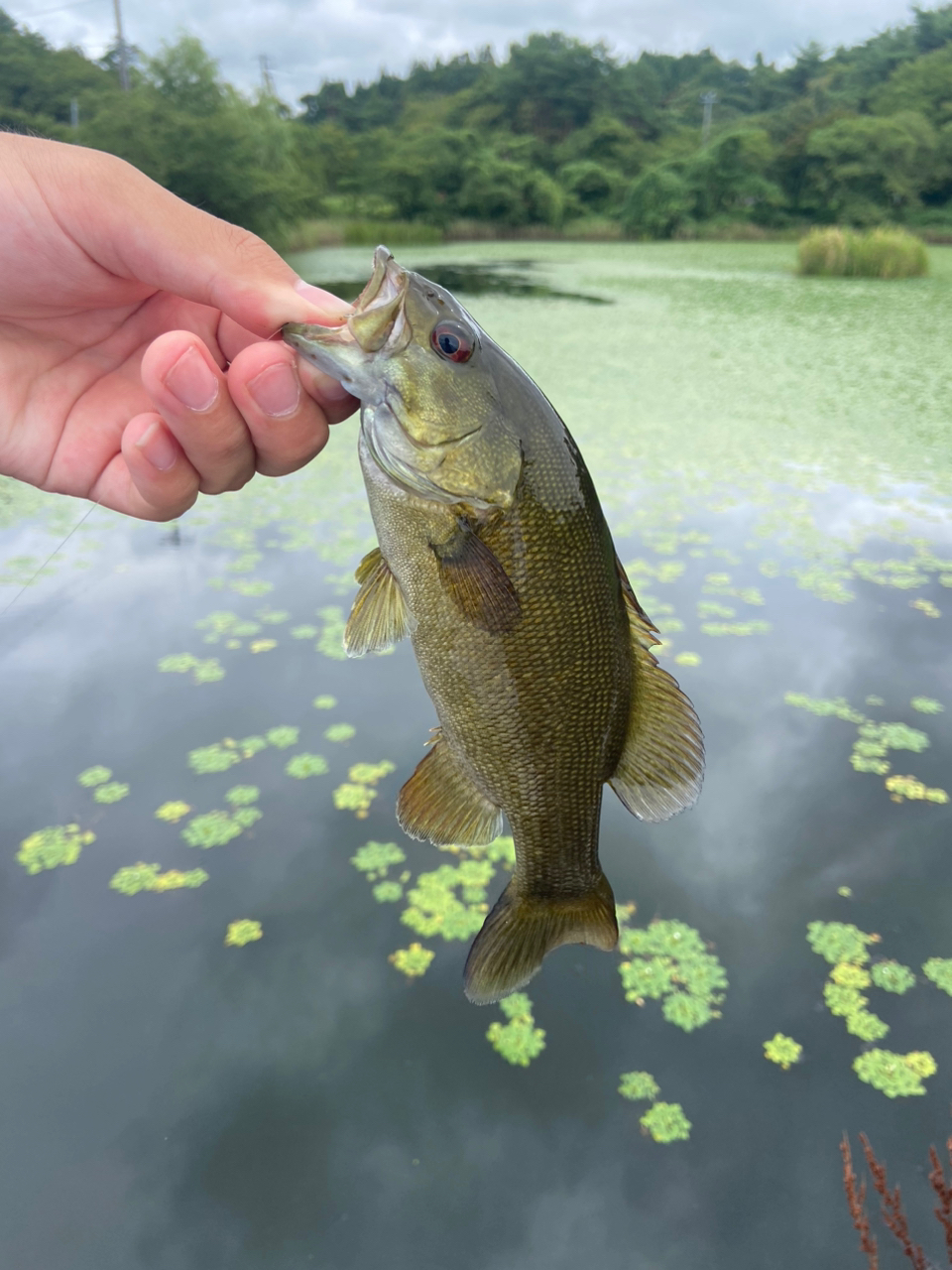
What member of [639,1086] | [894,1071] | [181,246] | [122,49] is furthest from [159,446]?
[122,49]

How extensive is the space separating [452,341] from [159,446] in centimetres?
75

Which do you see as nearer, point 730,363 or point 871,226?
point 730,363

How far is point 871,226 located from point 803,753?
3823cm

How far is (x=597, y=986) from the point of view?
2.79m

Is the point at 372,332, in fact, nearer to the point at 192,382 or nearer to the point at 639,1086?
the point at 192,382

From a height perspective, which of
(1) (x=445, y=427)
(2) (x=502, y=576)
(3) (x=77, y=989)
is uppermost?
(1) (x=445, y=427)

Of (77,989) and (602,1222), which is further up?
(77,989)

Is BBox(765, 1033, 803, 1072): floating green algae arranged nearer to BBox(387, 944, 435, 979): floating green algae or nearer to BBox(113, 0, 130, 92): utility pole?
BBox(387, 944, 435, 979): floating green algae

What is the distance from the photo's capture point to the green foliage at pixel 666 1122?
7.75 feet

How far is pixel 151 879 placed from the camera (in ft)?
10.2

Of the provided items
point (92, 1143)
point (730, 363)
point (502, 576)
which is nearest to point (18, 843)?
point (92, 1143)

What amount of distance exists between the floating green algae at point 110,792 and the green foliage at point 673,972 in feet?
7.31

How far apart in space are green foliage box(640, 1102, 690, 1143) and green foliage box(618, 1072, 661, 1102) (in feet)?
0.11

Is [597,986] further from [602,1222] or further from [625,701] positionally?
[625,701]
